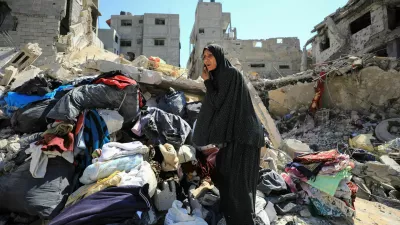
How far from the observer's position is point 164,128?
9.35 feet

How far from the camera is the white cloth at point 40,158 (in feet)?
7.25

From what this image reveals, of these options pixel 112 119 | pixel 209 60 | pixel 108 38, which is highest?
pixel 108 38

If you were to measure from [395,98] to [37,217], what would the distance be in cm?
956

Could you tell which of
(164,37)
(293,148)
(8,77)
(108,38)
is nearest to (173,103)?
(293,148)

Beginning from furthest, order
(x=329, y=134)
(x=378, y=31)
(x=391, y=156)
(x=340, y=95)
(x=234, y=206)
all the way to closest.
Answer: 1. (x=378, y=31)
2. (x=340, y=95)
3. (x=329, y=134)
4. (x=391, y=156)
5. (x=234, y=206)

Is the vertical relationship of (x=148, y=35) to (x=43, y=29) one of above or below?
above

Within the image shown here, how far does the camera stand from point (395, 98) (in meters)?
7.70

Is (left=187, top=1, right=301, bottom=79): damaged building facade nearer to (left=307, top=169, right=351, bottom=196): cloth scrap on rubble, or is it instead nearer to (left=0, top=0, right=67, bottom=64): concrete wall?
(left=0, top=0, right=67, bottom=64): concrete wall

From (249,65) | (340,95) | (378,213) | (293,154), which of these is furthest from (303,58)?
(378,213)

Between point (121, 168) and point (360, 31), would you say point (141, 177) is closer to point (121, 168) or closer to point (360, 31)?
point (121, 168)

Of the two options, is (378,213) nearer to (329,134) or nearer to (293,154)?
(293,154)

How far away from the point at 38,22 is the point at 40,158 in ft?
43.0

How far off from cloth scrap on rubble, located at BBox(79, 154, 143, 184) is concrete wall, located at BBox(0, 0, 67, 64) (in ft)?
37.8

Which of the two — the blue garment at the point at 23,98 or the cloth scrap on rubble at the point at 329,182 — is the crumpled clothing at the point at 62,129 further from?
the cloth scrap on rubble at the point at 329,182
